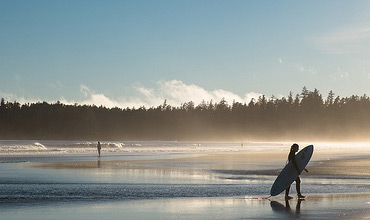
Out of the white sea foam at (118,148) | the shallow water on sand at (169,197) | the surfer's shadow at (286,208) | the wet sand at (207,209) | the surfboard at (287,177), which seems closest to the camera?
the wet sand at (207,209)

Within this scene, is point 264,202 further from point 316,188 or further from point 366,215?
point 316,188

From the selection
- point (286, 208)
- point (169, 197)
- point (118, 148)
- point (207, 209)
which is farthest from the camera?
point (118, 148)

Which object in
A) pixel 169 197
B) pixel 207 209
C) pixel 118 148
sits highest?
pixel 118 148

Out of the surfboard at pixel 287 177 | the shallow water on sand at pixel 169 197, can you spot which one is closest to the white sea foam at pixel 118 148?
the shallow water on sand at pixel 169 197

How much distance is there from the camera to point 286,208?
17859mm

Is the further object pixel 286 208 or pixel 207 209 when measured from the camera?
pixel 286 208

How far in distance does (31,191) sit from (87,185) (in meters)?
3.02

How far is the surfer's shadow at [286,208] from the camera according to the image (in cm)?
1690

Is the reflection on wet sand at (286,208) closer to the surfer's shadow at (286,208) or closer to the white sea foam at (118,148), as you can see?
the surfer's shadow at (286,208)

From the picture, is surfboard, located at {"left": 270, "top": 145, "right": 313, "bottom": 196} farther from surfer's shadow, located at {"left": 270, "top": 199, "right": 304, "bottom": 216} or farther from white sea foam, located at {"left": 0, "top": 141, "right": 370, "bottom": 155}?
white sea foam, located at {"left": 0, "top": 141, "right": 370, "bottom": 155}

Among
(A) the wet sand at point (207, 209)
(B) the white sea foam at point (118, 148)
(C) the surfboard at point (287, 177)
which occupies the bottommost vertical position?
(A) the wet sand at point (207, 209)

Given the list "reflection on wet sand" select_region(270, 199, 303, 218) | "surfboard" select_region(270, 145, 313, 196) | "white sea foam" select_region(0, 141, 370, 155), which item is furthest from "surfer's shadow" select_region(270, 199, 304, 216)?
"white sea foam" select_region(0, 141, 370, 155)

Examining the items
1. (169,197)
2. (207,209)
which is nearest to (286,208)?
(207,209)

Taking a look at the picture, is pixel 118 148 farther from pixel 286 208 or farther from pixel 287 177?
pixel 286 208
